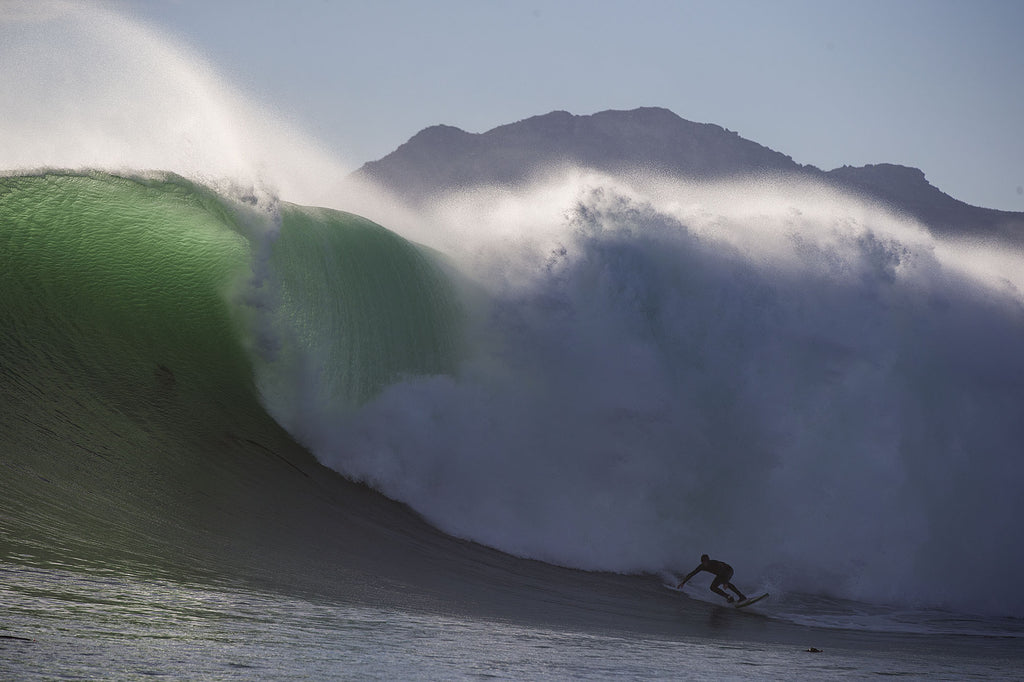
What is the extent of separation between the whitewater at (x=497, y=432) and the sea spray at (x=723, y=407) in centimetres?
5

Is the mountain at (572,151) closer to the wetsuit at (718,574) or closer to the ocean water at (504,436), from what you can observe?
the ocean water at (504,436)

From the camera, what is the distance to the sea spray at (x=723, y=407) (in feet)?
31.0

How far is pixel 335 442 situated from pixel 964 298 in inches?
417

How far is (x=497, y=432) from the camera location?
33.0 ft

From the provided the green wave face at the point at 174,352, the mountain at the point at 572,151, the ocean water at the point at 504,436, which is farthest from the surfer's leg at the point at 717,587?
the mountain at the point at 572,151

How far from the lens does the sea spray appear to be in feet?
31.0

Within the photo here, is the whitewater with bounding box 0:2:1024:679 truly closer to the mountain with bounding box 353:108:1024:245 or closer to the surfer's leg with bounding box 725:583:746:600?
the surfer's leg with bounding box 725:583:746:600

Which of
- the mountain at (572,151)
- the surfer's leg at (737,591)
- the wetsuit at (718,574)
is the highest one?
the mountain at (572,151)

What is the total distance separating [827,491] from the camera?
11.0m

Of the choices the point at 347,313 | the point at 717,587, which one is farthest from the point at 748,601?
the point at 347,313

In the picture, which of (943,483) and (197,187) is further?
(943,483)

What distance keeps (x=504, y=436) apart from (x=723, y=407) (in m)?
3.08

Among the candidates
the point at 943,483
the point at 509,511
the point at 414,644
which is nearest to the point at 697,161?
the point at 943,483

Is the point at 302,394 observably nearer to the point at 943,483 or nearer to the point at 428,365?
the point at 428,365
